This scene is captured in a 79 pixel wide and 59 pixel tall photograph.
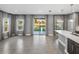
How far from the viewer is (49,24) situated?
63.1 feet

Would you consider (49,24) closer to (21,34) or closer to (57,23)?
(57,23)

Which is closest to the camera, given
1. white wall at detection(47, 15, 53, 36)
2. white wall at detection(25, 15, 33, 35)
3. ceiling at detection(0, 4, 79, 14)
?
ceiling at detection(0, 4, 79, 14)

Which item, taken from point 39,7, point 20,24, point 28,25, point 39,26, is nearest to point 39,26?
point 39,26

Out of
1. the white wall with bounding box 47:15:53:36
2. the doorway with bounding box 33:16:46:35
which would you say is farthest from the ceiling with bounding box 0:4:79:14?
the doorway with bounding box 33:16:46:35

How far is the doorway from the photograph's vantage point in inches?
774

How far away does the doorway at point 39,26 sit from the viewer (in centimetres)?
1966

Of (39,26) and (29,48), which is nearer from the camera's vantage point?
(29,48)

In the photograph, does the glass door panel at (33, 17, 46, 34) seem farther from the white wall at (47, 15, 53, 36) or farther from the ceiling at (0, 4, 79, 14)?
the ceiling at (0, 4, 79, 14)

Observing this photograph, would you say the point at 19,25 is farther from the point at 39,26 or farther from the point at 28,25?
the point at 39,26

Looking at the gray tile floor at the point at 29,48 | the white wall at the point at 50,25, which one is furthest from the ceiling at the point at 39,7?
the white wall at the point at 50,25

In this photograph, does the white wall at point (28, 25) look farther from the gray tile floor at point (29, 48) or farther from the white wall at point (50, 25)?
the gray tile floor at point (29, 48)

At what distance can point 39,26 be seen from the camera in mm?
19875

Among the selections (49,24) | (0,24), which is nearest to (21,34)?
(49,24)
